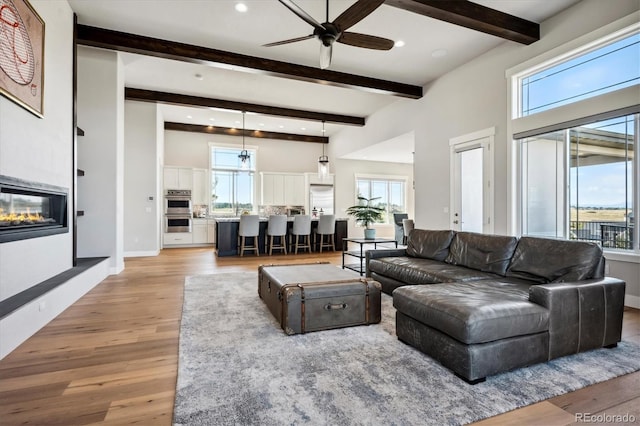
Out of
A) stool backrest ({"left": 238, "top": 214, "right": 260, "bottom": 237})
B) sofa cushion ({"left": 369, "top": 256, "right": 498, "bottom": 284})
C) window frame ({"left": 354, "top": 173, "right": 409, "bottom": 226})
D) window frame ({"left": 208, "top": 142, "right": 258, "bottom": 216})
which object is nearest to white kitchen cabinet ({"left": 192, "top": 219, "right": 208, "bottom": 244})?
window frame ({"left": 208, "top": 142, "right": 258, "bottom": 216})

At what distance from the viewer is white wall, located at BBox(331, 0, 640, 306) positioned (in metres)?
3.71

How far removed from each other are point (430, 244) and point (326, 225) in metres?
4.10

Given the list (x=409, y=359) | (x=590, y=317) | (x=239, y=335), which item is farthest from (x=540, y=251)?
(x=239, y=335)

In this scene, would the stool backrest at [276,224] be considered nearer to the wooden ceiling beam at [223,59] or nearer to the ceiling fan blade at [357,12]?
the wooden ceiling beam at [223,59]

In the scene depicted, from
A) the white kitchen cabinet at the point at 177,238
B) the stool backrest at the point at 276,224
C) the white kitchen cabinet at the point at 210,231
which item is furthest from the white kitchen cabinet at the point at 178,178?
the stool backrest at the point at 276,224

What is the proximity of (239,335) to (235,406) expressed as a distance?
1019mm

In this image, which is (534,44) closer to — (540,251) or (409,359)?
(540,251)

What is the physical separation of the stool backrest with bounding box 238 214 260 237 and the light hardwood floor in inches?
141

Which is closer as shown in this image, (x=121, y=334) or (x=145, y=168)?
(x=121, y=334)

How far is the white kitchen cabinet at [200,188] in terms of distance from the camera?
31.0 feet

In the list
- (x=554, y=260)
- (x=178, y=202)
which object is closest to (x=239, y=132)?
(x=178, y=202)

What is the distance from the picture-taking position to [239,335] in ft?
8.73

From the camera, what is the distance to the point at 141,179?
729cm

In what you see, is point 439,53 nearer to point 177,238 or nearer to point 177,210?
point 177,210
